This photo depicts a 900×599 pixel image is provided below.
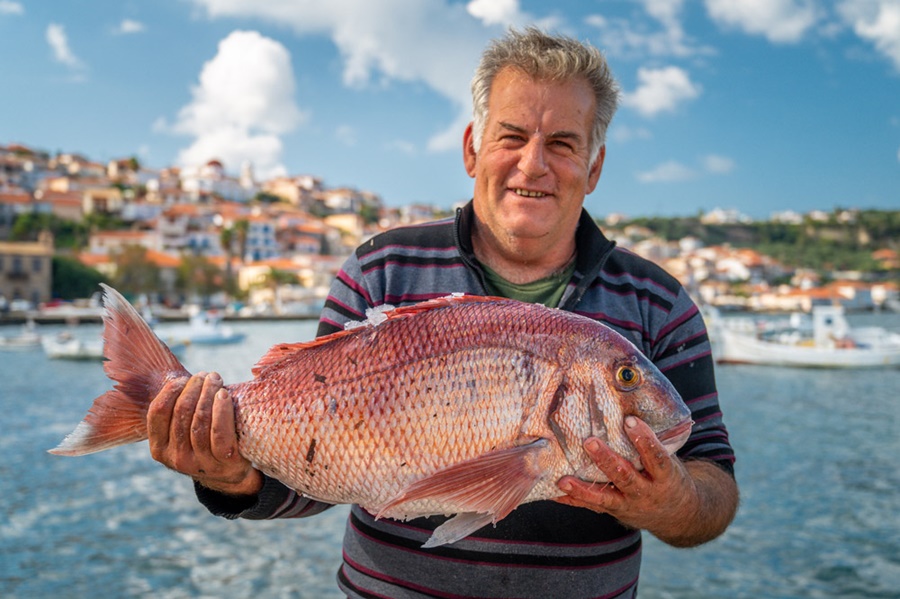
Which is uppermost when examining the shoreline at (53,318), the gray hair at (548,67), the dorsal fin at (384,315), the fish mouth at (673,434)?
the gray hair at (548,67)

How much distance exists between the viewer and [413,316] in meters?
1.94

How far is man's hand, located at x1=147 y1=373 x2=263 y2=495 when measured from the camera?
1.89 m

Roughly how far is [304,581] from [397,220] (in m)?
132

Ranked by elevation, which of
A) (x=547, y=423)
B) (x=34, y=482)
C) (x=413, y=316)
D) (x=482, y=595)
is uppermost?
(x=413, y=316)

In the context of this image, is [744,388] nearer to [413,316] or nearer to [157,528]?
[157,528]

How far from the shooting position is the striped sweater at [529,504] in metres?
2.11

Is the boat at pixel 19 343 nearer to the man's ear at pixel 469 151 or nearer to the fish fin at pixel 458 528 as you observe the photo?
the man's ear at pixel 469 151

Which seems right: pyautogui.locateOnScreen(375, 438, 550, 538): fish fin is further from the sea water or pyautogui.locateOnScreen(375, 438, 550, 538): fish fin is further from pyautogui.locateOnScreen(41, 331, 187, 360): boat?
pyautogui.locateOnScreen(41, 331, 187, 360): boat

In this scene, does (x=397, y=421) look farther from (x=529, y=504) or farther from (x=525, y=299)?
(x=525, y=299)

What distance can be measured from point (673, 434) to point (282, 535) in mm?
10250

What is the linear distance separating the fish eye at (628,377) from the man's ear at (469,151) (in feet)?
3.32

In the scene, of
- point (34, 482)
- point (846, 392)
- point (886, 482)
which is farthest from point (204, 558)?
point (846, 392)

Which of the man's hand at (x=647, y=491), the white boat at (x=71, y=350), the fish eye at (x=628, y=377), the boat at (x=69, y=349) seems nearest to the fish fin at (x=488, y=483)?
the man's hand at (x=647, y=491)

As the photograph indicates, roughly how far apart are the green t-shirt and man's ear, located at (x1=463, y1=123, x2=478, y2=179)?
388mm
